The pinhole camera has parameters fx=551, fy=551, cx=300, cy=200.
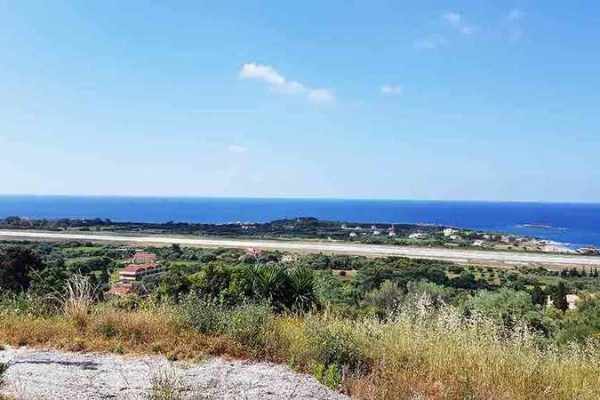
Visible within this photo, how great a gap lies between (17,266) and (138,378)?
1895 cm

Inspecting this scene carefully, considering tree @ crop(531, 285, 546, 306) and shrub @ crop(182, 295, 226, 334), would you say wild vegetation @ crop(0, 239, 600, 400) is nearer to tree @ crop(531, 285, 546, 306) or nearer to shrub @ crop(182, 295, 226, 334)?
shrub @ crop(182, 295, 226, 334)

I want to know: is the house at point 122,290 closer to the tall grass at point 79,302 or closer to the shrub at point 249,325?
the tall grass at point 79,302

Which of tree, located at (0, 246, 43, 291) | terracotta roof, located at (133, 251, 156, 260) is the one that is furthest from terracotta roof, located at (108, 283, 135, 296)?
terracotta roof, located at (133, 251, 156, 260)

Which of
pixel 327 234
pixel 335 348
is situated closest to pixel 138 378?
pixel 335 348

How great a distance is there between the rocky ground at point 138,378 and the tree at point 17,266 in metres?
16.1

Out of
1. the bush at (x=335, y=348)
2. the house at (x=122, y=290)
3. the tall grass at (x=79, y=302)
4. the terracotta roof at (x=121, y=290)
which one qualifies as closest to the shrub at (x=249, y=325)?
the bush at (x=335, y=348)

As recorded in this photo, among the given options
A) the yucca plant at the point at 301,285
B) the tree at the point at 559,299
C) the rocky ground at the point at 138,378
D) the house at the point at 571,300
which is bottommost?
the house at the point at 571,300

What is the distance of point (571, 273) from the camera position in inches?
1356

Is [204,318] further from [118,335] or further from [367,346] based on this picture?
[367,346]

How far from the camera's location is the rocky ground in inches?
146

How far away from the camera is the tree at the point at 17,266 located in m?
19.6

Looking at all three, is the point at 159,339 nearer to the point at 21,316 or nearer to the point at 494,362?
the point at 21,316

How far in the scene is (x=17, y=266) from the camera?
20625 mm

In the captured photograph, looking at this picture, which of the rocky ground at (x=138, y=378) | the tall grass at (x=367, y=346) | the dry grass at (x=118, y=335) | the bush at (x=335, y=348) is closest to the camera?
the rocky ground at (x=138, y=378)
